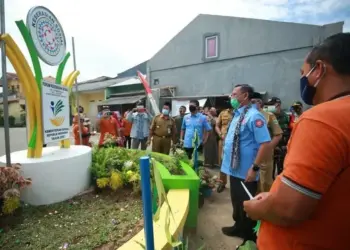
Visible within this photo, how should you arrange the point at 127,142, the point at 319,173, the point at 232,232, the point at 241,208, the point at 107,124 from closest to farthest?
the point at 319,173
the point at 241,208
the point at 232,232
the point at 107,124
the point at 127,142

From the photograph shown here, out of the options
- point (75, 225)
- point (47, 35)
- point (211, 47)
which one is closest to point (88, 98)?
point (211, 47)

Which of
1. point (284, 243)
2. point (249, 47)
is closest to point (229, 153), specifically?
point (284, 243)

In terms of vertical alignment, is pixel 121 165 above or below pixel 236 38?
below

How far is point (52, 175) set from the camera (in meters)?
3.26

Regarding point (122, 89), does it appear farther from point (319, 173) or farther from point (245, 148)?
point (319, 173)

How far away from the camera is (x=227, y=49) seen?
14281mm

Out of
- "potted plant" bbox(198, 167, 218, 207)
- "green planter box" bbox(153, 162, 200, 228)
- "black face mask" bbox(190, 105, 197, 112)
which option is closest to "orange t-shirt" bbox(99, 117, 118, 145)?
"black face mask" bbox(190, 105, 197, 112)

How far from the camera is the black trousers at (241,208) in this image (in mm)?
2842

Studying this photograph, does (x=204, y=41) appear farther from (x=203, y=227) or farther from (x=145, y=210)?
(x=145, y=210)

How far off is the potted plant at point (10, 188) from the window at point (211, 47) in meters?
13.6

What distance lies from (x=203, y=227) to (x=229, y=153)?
113cm

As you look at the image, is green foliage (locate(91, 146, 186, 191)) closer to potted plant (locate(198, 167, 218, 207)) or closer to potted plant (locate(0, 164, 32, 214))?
potted plant (locate(198, 167, 218, 207))

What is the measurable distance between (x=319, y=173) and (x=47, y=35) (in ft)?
13.4

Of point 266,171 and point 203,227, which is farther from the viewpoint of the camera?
point 266,171
